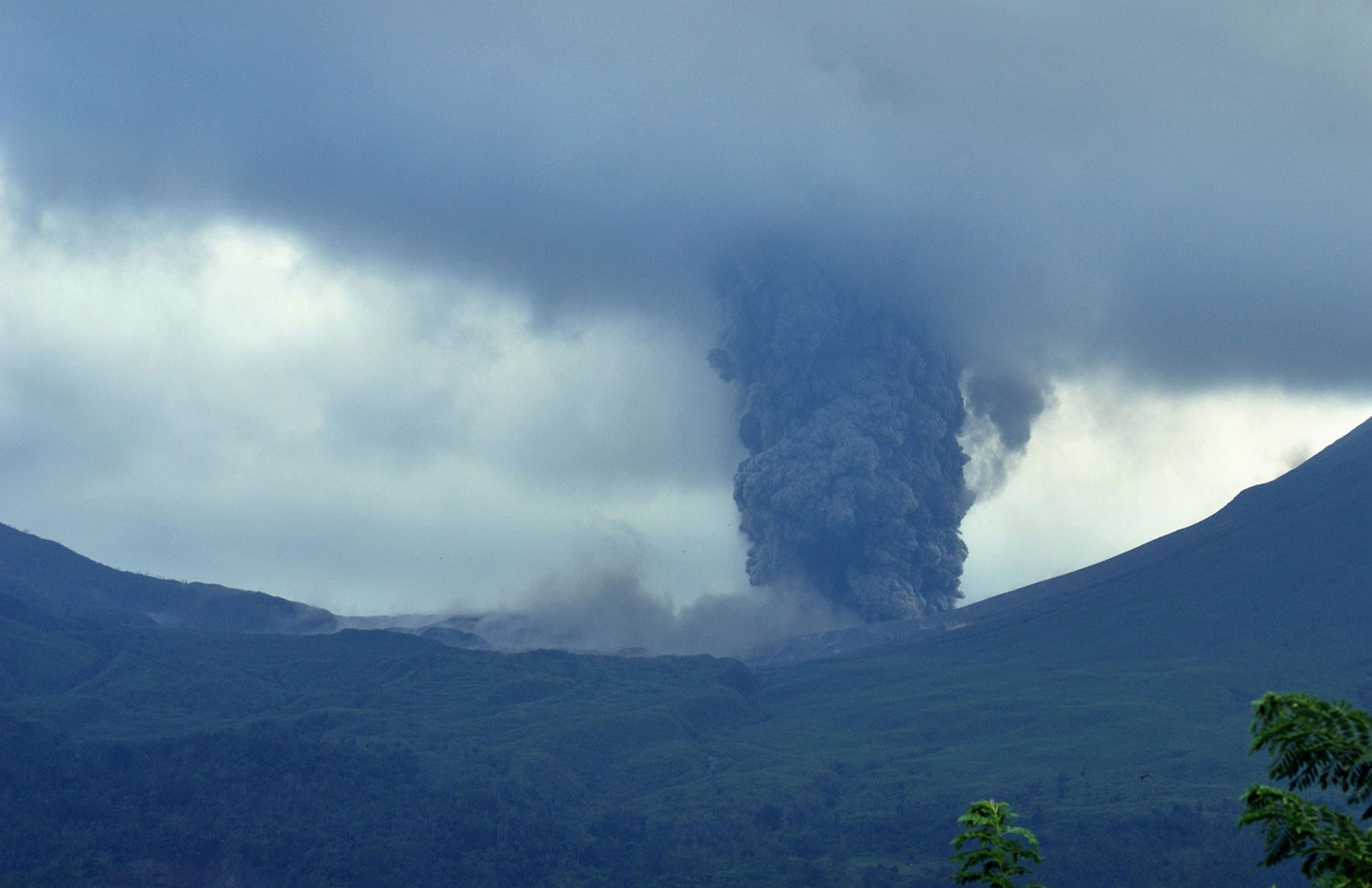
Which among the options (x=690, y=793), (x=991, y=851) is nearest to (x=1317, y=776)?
(x=991, y=851)

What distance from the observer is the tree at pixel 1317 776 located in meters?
15.0

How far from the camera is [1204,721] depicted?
176 metres

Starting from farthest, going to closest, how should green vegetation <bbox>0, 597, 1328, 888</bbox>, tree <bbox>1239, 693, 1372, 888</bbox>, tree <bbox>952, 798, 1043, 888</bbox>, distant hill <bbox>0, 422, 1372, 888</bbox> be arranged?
green vegetation <bbox>0, 597, 1328, 888</bbox> < distant hill <bbox>0, 422, 1372, 888</bbox> < tree <bbox>952, 798, 1043, 888</bbox> < tree <bbox>1239, 693, 1372, 888</bbox>

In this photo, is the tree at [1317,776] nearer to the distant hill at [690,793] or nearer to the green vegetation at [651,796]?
the distant hill at [690,793]

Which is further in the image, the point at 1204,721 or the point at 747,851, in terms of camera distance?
the point at 1204,721

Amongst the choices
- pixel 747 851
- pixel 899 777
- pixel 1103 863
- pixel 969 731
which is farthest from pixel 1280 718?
pixel 969 731

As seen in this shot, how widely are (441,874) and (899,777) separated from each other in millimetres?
50244

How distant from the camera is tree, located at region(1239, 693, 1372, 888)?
1495 cm

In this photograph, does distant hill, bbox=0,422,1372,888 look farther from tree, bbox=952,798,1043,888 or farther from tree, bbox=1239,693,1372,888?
tree, bbox=1239,693,1372,888

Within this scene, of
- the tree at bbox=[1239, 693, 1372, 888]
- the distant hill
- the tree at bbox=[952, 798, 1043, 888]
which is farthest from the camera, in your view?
the distant hill

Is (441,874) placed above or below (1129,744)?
below

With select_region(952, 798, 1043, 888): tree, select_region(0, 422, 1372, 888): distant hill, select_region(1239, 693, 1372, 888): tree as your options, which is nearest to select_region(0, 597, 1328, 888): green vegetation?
select_region(0, 422, 1372, 888): distant hill

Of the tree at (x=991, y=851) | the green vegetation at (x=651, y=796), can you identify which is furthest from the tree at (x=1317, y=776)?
the green vegetation at (x=651, y=796)

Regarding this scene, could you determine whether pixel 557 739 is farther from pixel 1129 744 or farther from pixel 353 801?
pixel 1129 744
